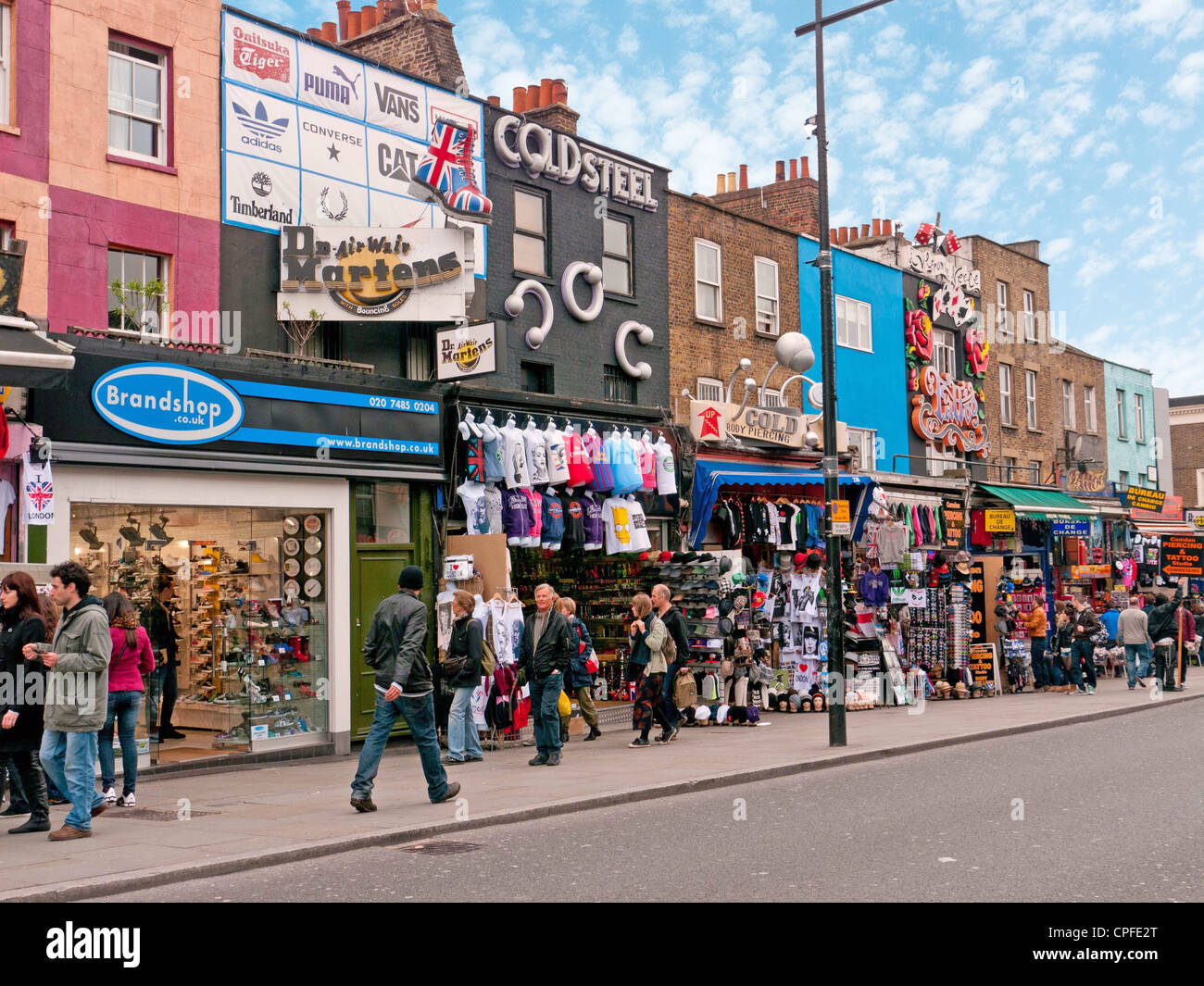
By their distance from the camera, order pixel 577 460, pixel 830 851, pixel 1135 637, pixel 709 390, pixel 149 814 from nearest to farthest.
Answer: pixel 830 851 < pixel 149 814 < pixel 577 460 < pixel 709 390 < pixel 1135 637

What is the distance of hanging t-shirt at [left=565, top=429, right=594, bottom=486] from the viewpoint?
1805cm

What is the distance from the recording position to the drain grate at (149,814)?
10.8 metres

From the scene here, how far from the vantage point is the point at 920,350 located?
30188 millimetres

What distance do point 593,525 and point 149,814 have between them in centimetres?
871

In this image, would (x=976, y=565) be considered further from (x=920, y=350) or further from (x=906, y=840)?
(x=906, y=840)

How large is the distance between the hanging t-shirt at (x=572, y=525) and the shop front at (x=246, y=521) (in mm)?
2309

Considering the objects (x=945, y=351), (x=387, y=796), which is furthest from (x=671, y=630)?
(x=945, y=351)

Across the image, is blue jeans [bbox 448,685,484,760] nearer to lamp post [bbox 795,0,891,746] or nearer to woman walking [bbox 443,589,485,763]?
woman walking [bbox 443,589,485,763]

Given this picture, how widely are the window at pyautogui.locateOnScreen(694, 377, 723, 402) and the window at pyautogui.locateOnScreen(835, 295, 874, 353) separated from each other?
473 cm

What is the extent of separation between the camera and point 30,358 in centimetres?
1146

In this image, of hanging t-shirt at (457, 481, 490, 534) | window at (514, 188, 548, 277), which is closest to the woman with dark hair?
hanging t-shirt at (457, 481, 490, 534)

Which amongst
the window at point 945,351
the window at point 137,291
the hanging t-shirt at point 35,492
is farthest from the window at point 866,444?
the hanging t-shirt at point 35,492

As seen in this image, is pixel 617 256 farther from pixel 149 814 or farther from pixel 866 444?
pixel 149 814

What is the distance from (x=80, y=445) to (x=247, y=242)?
13.6ft
